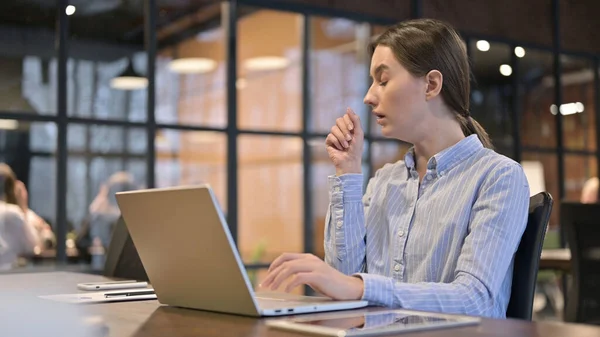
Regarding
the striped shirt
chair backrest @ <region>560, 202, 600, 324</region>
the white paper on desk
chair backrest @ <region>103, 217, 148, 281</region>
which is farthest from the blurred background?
the white paper on desk

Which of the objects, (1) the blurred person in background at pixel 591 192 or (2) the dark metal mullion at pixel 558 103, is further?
(2) the dark metal mullion at pixel 558 103

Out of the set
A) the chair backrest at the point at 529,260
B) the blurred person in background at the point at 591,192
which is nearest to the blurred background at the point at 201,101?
the blurred person in background at the point at 591,192

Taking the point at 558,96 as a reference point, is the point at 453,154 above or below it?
below

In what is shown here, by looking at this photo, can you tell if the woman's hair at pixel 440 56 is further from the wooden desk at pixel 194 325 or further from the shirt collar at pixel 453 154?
the wooden desk at pixel 194 325

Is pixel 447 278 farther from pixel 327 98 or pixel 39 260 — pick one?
pixel 327 98

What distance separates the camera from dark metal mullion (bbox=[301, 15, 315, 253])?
5.74 metres

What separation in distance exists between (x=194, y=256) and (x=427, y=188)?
30.2 inches

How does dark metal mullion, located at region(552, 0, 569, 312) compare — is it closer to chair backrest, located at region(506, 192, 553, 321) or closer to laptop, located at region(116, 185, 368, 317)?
chair backrest, located at region(506, 192, 553, 321)

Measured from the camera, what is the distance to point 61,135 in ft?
15.6

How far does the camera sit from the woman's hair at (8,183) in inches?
183

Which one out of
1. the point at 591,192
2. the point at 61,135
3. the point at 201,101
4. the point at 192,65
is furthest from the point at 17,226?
the point at 591,192

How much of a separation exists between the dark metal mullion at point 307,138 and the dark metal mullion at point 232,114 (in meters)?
0.56

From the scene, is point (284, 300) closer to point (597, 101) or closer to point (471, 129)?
point (471, 129)

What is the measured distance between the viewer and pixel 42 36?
476 centimetres
